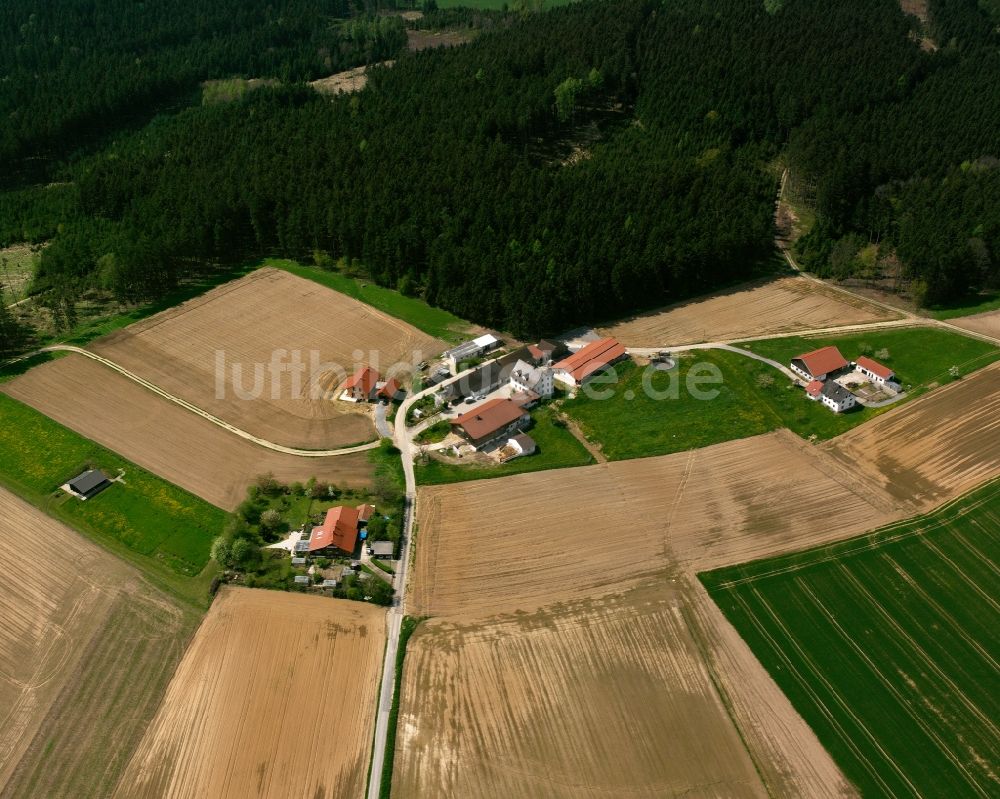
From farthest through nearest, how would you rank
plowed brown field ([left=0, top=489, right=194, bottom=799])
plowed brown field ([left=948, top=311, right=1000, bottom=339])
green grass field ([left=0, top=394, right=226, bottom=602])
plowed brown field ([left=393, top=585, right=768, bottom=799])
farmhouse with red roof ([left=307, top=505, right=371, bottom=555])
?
plowed brown field ([left=948, top=311, right=1000, bottom=339]) < green grass field ([left=0, top=394, right=226, bottom=602]) < farmhouse with red roof ([left=307, top=505, right=371, bottom=555]) < plowed brown field ([left=0, top=489, right=194, bottom=799]) < plowed brown field ([left=393, top=585, right=768, bottom=799])

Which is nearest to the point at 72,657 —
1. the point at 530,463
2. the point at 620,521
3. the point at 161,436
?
the point at 161,436

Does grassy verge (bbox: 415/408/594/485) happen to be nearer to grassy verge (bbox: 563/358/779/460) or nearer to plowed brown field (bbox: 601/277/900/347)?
grassy verge (bbox: 563/358/779/460)

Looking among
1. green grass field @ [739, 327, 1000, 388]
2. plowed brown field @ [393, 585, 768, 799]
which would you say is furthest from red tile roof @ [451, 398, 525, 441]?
green grass field @ [739, 327, 1000, 388]

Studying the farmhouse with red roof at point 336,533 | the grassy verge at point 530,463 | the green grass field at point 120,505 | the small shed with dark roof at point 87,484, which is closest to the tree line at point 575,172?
the grassy verge at point 530,463

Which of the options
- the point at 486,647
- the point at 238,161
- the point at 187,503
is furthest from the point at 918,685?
the point at 238,161

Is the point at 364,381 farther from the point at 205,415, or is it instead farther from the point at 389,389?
the point at 205,415

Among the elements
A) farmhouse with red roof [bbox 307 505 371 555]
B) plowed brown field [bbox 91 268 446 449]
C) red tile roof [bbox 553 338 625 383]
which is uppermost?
red tile roof [bbox 553 338 625 383]

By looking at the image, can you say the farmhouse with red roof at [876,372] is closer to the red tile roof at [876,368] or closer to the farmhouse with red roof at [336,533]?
the red tile roof at [876,368]
